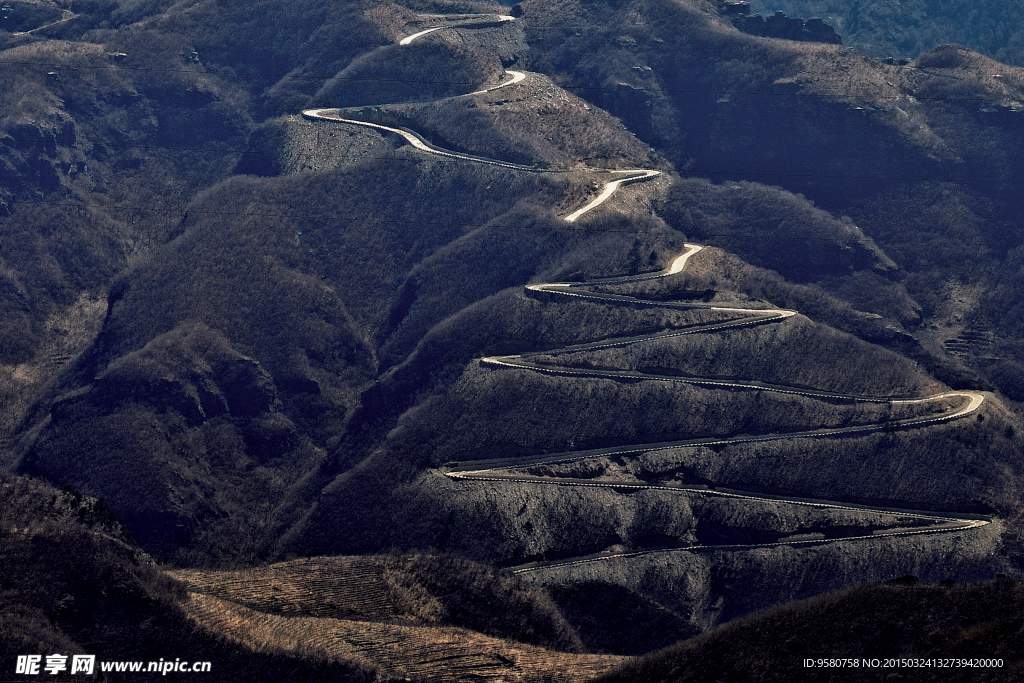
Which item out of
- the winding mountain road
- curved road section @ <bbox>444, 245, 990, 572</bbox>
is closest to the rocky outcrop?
the winding mountain road

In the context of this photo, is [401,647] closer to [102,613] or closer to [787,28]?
[102,613]

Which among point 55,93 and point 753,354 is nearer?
point 753,354

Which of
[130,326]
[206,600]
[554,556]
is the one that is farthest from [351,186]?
[206,600]

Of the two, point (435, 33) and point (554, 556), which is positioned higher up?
point (435, 33)

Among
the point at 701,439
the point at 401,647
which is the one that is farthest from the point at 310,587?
the point at 701,439

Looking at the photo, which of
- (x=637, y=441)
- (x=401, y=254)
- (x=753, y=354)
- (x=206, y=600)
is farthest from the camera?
(x=401, y=254)

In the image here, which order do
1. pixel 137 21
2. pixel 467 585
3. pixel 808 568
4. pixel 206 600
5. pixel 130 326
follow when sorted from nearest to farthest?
pixel 206 600
pixel 467 585
pixel 808 568
pixel 130 326
pixel 137 21

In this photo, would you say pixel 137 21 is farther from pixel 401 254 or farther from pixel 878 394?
pixel 878 394
